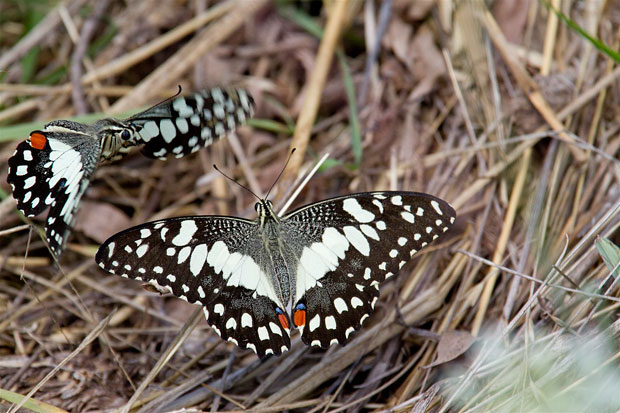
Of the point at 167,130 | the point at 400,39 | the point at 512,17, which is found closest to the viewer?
the point at 167,130

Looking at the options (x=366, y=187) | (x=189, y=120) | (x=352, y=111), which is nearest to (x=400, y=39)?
(x=352, y=111)

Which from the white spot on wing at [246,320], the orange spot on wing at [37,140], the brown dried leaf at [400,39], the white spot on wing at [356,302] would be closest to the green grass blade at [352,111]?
the brown dried leaf at [400,39]

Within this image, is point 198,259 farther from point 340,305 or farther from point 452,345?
point 452,345

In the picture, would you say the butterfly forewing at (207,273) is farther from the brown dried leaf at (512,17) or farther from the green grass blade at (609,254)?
the brown dried leaf at (512,17)

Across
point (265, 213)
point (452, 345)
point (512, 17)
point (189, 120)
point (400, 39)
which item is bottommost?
point (452, 345)

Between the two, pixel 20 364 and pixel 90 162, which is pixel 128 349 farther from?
pixel 90 162

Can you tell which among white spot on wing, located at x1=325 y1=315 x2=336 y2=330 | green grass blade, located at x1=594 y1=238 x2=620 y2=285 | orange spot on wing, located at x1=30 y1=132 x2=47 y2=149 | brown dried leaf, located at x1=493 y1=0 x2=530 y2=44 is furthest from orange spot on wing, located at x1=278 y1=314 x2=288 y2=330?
brown dried leaf, located at x1=493 y1=0 x2=530 y2=44
